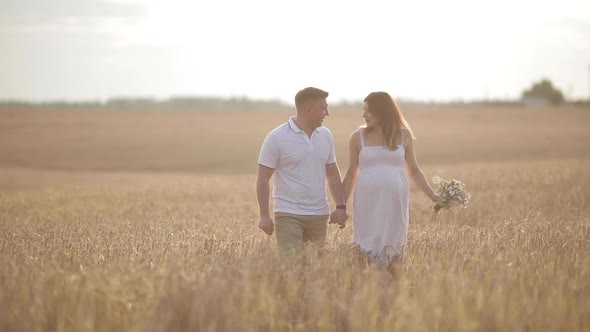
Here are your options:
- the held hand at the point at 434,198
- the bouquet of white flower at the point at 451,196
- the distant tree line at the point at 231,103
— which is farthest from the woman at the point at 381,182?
the distant tree line at the point at 231,103

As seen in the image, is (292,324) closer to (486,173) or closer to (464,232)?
(464,232)

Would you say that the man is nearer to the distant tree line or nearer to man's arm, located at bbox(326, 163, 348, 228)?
man's arm, located at bbox(326, 163, 348, 228)

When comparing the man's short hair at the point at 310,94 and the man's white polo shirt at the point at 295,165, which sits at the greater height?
the man's short hair at the point at 310,94

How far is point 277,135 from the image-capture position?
7.12 m

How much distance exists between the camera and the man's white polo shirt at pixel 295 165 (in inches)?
280

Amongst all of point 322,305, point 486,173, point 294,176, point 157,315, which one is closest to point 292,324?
point 322,305

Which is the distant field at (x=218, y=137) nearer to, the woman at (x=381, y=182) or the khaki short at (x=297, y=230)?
the khaki short at (x=297, y=230)

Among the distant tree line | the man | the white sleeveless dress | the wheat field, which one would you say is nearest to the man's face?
the man

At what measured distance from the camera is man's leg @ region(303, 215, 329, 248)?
720cm

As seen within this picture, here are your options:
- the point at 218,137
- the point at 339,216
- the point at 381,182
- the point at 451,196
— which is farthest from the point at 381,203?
the point at 218,137

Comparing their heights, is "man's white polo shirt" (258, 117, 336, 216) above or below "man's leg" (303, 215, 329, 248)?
above

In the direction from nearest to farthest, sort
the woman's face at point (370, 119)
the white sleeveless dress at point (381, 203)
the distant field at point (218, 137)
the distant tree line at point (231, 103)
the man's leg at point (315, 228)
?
the white sleeveless dress at point (381, 203), the woman's face at point (370, 119), the man's leg at point (315, 228), the distant field at point (218, 137), the distant tree line at point (231, 103)

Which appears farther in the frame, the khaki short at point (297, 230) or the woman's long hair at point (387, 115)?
the khaki short at point (297, 230)

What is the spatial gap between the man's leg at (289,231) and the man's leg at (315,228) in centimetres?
9
